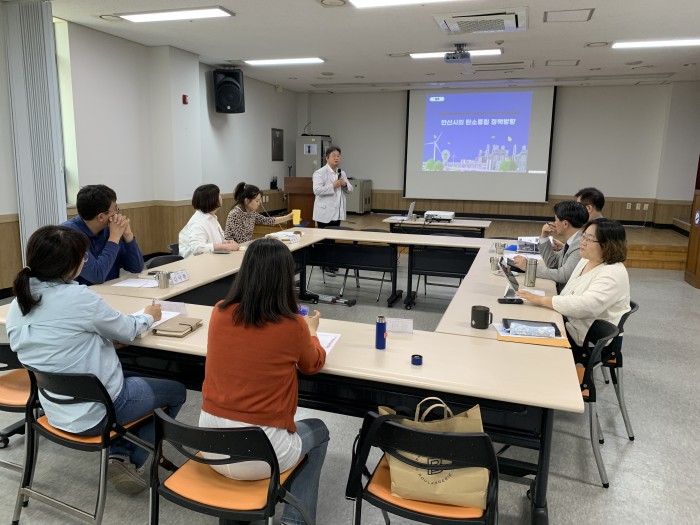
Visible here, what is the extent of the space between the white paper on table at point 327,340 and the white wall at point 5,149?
4337 mm

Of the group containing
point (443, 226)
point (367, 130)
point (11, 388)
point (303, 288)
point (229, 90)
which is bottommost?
point (303, 288)

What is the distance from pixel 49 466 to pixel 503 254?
3.49 meters

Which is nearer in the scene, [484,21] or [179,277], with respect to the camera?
[179,277]

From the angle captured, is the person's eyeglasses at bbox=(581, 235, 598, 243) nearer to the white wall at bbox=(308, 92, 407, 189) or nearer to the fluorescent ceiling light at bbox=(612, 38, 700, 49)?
the fluorescent ceiling light at bbox=(612, 38, 700, 49)

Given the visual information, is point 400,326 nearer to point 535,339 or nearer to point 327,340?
point 327,340

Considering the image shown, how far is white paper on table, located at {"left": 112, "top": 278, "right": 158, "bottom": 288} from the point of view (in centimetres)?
309

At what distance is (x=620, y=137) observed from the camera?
9.62m

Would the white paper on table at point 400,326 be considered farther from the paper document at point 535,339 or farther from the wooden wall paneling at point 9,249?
the wooden wall paneling at point 9,249

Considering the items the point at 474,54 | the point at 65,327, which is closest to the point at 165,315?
the point at 65,327

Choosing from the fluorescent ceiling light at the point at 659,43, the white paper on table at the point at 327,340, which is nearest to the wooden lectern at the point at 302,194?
the fluorescent ceiling light at the point at 659,43

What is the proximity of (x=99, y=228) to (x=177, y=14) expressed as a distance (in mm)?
3168

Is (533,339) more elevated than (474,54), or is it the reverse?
(474,54)

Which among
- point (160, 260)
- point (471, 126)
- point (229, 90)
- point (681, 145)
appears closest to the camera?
point (160, 260)

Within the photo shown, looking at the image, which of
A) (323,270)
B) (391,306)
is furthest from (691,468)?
(323,270)
